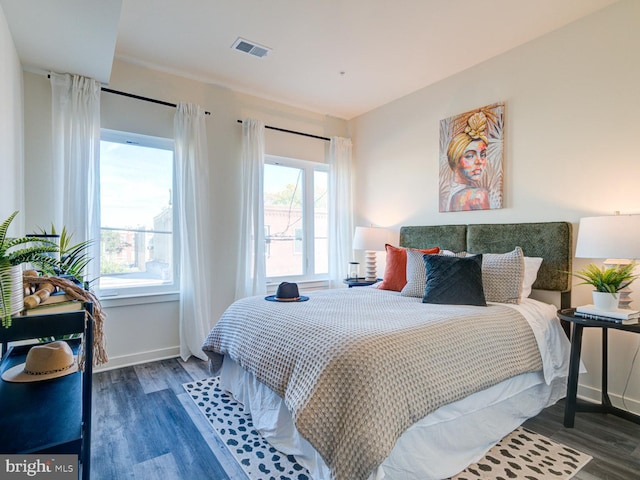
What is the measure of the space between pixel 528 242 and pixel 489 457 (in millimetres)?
1728

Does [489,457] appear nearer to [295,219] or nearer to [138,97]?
[295,219]

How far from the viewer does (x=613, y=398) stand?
2.52 meters

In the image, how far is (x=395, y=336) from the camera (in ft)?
5.62

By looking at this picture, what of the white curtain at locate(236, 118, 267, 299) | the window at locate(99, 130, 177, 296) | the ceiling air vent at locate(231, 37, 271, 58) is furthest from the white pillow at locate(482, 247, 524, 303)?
the window at locate(99, 130, 177, 296)

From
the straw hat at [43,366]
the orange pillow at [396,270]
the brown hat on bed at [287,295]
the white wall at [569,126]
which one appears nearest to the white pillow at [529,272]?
the white wall at [569,126]

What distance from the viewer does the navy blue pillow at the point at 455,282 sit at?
2.46 metres

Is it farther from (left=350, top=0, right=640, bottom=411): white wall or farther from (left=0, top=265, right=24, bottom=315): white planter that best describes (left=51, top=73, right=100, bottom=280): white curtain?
(left=350, top=0, right=640, bottom=411): white wall

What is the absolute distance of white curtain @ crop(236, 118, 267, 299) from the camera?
3.78 m

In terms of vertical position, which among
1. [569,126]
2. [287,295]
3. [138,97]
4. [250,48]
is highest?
[250,48]

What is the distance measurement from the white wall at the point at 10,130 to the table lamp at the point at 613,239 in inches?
142

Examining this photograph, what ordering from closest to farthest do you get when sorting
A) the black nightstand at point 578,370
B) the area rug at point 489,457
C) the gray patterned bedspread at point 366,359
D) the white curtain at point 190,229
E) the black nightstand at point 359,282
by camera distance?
the gray patterned bedspread at point 366,359
the area rug at point 489,457
the black nightstand at point 578,370
the white curtain at point 190,229
the black nightstand at point 359,282

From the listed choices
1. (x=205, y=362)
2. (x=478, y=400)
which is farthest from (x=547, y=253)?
(x=205, y=362)

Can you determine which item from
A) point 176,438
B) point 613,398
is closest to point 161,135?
point 176,438

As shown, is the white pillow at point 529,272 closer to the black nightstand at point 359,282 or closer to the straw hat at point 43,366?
the black nightstand at point 359,282
